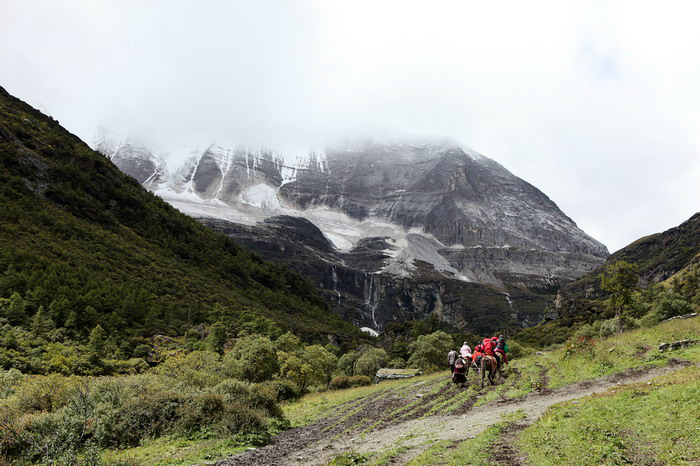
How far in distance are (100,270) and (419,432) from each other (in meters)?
64.2

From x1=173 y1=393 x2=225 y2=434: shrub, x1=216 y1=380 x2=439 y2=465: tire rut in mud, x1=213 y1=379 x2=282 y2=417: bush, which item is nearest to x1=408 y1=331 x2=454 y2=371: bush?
x1=216 y1=380 x2=439 y2=465: tire rut in mud

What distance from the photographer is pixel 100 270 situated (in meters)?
62.6

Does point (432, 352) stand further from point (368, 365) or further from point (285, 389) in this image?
point (285, 389)

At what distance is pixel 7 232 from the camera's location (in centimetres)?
5947

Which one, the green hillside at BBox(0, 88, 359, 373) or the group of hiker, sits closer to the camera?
the group of hiker

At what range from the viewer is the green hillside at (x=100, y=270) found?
43656mm

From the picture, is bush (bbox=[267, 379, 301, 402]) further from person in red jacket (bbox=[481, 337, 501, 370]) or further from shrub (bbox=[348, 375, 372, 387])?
person in red jacket (bbox=[481, 337, 501, 370])

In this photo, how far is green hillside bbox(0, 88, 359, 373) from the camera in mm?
43656

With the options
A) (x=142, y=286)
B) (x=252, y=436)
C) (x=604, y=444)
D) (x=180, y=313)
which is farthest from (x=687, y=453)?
(x=142, y=286)

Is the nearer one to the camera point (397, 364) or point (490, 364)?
point (490, 364)

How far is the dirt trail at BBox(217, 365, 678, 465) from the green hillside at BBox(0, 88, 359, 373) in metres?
25.6

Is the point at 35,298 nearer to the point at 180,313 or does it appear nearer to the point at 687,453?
the point at 180,313

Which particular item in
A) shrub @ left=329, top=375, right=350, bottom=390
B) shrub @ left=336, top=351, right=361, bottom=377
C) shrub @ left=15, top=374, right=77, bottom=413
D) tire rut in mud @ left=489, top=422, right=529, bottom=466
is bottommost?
shrub @ left=336, top=351, right=361, bottom=377

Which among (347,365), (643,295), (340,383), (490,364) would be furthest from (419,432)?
(643,295)
